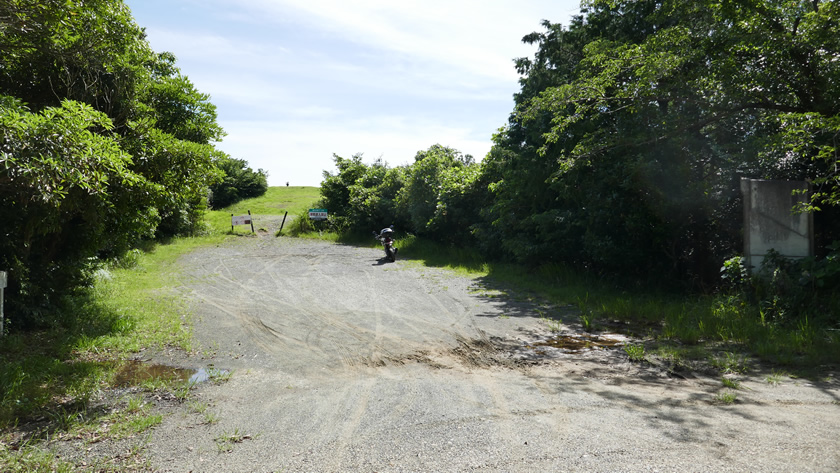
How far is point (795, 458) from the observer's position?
3377 mm

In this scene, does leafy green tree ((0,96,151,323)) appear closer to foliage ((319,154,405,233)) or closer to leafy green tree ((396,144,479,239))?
leafy green tree ((396,144,479,239))

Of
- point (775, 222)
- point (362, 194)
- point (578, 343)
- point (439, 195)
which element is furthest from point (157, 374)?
point (362, 194)

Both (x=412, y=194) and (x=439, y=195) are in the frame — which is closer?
(x=439, y=195)

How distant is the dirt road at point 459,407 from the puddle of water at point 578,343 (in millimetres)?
189

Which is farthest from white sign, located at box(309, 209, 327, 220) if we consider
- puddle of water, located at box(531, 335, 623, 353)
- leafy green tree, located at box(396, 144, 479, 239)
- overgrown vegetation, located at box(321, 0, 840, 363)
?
puddle of water, located at box(531, 335, 623, 353)

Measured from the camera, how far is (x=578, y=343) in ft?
23.8

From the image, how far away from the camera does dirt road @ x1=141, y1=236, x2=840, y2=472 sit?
11.5ft

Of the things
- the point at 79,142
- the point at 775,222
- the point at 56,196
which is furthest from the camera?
the point at 775,222

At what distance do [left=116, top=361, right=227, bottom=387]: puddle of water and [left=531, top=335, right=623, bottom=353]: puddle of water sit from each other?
4.15 metres

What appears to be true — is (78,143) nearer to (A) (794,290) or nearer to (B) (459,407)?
(B) (459,407)

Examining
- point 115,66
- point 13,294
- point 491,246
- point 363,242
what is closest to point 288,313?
point 13,294

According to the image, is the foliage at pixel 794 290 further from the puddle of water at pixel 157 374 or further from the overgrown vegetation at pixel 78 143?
the overgrown vegetation at pixel 78 143

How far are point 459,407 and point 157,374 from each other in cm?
345

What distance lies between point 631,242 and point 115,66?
10.3 m
